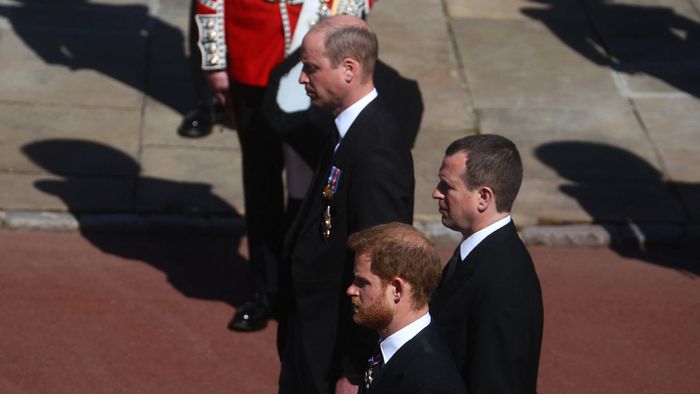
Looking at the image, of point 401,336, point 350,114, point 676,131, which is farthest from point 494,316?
point 676,131

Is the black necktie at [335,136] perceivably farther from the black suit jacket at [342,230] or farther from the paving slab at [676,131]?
the paving slab at [676,131]

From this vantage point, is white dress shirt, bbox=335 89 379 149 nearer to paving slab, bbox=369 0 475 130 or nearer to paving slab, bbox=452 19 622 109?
paving slab, bbox=369 0 475 130

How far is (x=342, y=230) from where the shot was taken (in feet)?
17.7

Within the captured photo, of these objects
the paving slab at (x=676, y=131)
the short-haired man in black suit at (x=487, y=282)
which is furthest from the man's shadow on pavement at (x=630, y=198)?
the short-haired man in black suit at (x=487, y=282)

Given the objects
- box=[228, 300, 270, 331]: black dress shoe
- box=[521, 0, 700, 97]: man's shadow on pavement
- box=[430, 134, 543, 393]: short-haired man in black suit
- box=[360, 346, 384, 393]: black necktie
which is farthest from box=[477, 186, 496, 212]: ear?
box=[521, 0, 700, 97]: man's shadow on pavement

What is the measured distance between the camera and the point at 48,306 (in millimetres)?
7824

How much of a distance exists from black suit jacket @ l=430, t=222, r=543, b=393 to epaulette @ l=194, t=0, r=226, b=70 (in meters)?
3.02

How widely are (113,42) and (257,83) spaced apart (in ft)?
14.5

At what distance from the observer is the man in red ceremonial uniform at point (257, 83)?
7.13 m

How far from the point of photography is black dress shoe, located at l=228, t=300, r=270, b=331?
769cm

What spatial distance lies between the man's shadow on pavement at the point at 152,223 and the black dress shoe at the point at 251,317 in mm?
345

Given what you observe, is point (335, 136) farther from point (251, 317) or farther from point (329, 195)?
point (251, 317)

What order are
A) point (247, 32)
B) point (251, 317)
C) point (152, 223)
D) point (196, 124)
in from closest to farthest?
point (247, 32), point (251, 317), point (152, 223), point (196, 124)

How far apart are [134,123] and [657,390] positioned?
14.8ft
